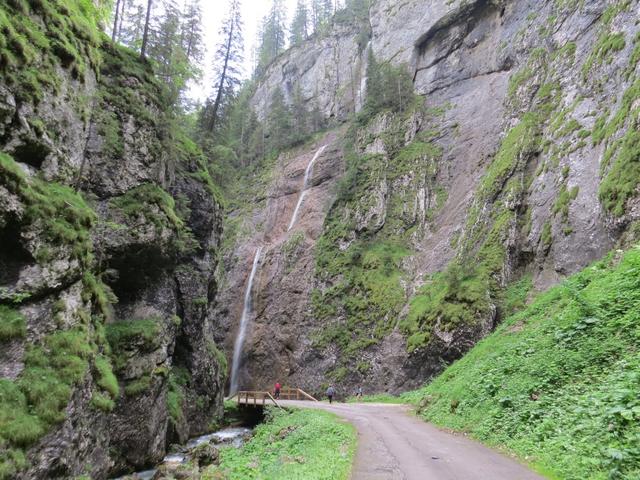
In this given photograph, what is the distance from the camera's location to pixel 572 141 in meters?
20.7

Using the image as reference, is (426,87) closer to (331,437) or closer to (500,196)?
(500,196)

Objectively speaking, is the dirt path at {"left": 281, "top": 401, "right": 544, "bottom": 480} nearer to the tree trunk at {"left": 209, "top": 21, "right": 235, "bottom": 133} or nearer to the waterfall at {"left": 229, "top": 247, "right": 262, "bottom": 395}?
the waterfall at {"left": 229, "top": 247, "right": 262, "bottom": 395}

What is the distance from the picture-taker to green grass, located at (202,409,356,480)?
778 cm

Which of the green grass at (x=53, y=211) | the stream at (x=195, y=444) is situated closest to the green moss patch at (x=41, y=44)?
the green grass at (x=53, y=211)

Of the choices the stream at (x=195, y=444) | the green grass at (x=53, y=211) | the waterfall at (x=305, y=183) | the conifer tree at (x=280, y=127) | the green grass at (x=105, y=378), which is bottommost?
the stream at (x=195, y=444)

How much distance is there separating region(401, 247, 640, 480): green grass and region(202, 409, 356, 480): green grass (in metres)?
3.40

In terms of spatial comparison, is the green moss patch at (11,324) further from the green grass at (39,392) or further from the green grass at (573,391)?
the green grass at (573,391)

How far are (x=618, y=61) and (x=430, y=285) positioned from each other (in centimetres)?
1508

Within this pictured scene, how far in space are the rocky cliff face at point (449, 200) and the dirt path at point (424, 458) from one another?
9879mm

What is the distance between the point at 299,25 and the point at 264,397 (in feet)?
232

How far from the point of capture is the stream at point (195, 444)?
1341cm

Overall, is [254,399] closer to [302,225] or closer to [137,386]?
[137,386]

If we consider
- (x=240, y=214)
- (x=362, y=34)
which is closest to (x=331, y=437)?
(x=240, y=214)

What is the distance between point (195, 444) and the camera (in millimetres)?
18109
